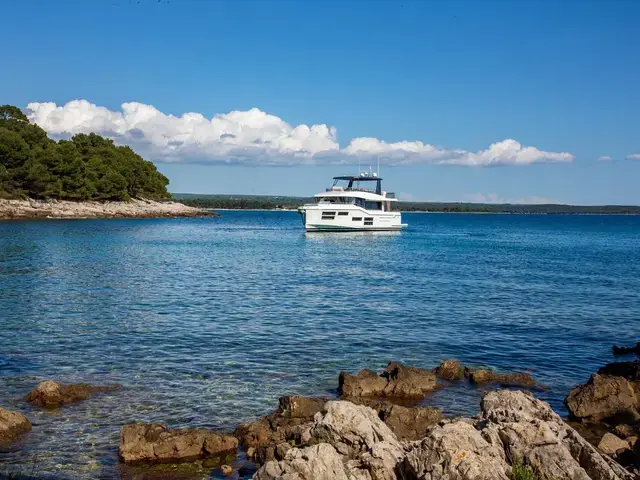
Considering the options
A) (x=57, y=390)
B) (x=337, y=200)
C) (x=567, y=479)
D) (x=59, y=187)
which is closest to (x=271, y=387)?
(x=57, y=390)

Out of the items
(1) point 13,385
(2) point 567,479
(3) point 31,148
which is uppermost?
(3) point 31,148

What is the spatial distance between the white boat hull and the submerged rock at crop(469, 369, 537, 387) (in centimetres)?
6138

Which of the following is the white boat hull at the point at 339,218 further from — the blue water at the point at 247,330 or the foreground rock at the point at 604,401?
the foreground rock at the point at 604,401

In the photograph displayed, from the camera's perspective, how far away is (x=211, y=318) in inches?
1034

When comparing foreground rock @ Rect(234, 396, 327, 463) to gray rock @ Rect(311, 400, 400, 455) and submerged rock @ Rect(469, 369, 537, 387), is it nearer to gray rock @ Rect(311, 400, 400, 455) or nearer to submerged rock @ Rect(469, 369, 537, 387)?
gray rock @ Rect(311, 400, 400, 455)

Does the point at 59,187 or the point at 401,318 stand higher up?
the point at 59,187

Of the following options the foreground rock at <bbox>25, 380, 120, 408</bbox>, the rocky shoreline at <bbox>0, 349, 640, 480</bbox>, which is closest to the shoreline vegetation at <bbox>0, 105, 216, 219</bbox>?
the foreground rock at <bbox>25, 380, 120, 408</bbox>

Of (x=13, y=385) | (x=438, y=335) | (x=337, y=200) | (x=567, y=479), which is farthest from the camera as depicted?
(x=337, y=200)

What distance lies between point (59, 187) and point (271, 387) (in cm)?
9753

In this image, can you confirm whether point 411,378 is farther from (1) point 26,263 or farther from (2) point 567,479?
(1) point 26,263

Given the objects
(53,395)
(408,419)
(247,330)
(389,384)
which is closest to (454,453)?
(408,419)

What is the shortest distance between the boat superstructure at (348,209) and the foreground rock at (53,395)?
63085 millimetres

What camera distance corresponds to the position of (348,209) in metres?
79.4

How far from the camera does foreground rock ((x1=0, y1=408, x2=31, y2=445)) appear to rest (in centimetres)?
1278
